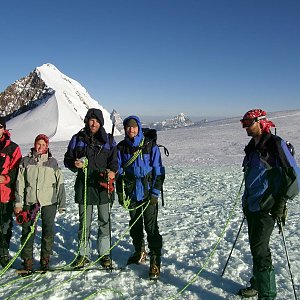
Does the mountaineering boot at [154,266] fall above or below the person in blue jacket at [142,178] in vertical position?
below

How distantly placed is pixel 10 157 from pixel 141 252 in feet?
8.92

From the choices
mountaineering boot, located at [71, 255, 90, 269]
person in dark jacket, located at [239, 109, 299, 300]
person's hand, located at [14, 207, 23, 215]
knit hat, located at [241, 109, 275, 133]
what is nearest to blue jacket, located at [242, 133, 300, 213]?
person in dark jacket, located at [239, 109, 299, 300]

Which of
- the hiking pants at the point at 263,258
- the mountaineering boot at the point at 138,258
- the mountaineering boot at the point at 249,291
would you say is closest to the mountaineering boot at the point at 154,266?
the mountaineering boot at the point at 138,258

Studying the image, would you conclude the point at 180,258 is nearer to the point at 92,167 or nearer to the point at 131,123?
the point at 92,167

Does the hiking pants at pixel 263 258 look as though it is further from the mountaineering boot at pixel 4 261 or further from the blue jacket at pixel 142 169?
the mountaineering boot at pixel 4 261

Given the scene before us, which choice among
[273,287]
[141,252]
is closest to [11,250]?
[141,252]

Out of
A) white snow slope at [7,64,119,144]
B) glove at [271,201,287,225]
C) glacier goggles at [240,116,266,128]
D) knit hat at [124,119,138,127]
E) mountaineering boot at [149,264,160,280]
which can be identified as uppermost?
white snow slope at [7,64,119,144]

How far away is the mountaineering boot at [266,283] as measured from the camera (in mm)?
4316

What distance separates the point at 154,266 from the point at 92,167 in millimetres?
1867

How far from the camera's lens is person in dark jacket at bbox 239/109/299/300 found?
4.16 meters

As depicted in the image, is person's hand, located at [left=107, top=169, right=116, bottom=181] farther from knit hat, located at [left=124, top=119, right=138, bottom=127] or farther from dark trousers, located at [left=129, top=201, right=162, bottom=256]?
knit hat, located at [left=124, top=119, right=138, bottom=127]

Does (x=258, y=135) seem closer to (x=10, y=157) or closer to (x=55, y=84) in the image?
(x=10, y=157)

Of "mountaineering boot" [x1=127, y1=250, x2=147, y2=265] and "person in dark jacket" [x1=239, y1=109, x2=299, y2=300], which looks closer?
"person in dark jacket" [x1=239, y1=109, x2=299, y2=300]

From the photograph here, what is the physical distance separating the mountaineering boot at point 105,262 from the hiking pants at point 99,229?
0.07 metres
